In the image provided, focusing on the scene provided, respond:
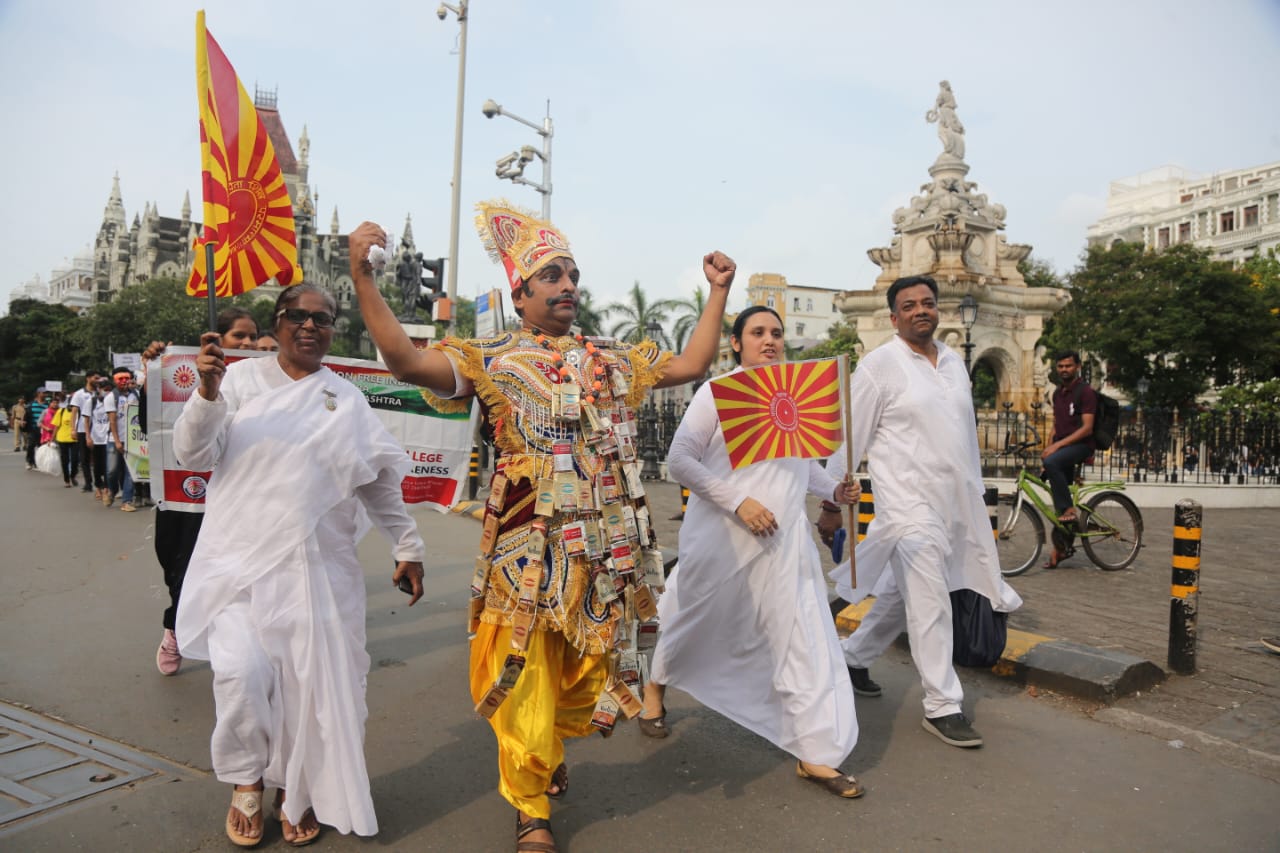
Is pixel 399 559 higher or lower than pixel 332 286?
lower

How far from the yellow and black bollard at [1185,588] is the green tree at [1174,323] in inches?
1266

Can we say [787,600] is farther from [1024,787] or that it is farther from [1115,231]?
[1115,231]

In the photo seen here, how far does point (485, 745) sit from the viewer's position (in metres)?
3.89

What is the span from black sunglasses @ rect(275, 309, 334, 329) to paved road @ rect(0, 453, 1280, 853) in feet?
5.76

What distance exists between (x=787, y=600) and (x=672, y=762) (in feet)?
2.86

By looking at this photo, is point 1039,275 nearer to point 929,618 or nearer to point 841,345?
point 841,345

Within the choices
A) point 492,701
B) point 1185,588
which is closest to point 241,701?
point 492,701

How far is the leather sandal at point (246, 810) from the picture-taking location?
2.85 meters

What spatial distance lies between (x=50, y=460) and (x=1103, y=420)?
69.8ft

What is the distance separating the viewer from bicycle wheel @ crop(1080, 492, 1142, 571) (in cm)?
843

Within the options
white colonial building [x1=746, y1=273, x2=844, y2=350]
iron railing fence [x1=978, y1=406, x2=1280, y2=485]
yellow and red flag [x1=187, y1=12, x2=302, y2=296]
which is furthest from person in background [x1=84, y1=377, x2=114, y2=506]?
white colonial building [x1=746, y1=273, x2=844, y2=350]

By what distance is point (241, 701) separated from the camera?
279 cm

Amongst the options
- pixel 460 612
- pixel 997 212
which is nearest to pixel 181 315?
pixel 997 212

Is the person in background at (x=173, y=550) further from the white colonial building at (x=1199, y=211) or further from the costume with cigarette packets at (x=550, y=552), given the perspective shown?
the white colonial building at (x=1199, y=211)
